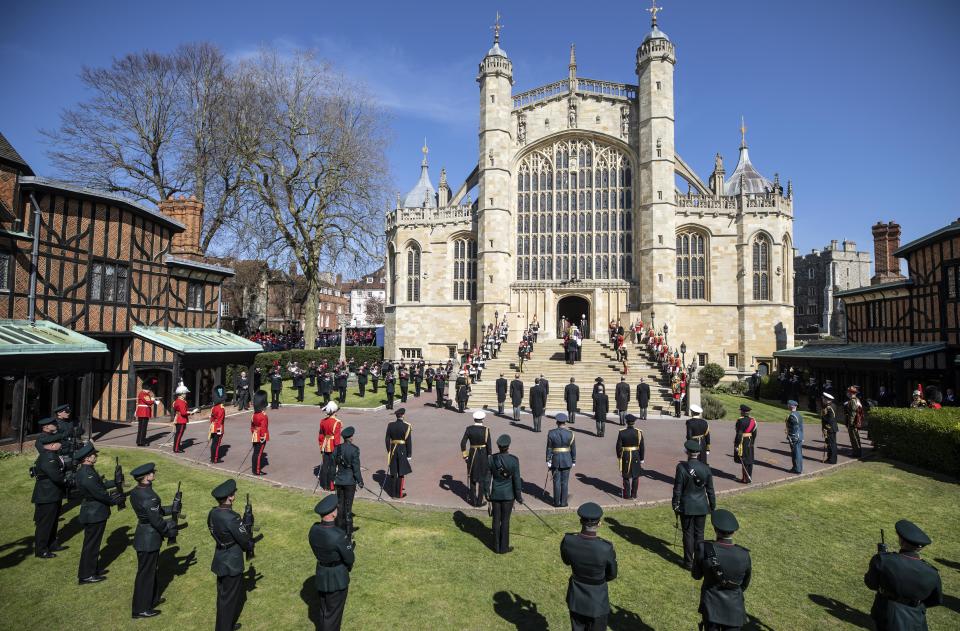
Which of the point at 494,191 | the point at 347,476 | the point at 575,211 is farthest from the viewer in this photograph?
the point at 575,211

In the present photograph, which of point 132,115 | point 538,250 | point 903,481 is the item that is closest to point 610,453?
point 903,481

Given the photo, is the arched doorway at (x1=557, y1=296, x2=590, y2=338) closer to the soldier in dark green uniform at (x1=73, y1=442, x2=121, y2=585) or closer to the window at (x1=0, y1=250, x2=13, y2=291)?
the window at (x1=0, y1=250, x2=13, y2=291)

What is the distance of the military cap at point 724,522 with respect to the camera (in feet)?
15.4

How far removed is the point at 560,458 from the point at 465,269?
27.6 meters

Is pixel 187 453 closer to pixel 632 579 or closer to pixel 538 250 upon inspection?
pixel 632 579

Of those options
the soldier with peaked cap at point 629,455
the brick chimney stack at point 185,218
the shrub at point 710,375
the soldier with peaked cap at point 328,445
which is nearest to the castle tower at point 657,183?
the shrub at point 710,375

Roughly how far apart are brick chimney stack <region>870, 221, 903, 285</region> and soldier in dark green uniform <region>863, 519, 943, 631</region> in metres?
26.7

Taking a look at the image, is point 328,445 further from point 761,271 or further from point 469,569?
point 761,271

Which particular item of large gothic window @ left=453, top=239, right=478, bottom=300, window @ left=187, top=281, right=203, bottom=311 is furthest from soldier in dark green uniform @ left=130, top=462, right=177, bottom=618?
large gothic window @ left=453, top=239, right=478, bottom=300

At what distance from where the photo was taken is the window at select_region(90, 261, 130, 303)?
16.3m

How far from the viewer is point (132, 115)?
85.7 feet

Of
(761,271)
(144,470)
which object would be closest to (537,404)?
(144,470)

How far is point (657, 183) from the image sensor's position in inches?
1233

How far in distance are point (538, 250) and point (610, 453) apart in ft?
74.3
